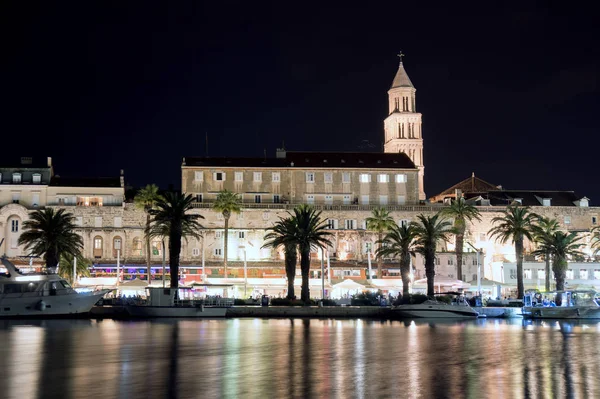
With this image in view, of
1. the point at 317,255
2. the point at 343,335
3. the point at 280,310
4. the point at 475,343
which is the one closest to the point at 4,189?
the point at 317,255

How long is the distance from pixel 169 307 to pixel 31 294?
39.8 ft

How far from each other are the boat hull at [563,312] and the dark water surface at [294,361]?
Result: 10.8 m

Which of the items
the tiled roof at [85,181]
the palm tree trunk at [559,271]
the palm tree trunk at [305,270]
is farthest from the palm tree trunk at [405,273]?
the tiled roof at [85,181]

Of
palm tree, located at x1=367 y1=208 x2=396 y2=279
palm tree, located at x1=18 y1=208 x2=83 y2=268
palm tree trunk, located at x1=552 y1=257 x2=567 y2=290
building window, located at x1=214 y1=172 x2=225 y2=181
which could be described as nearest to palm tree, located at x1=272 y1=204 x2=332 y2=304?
palm tree, located at x1=18 y1=208 x2=83 y2=268

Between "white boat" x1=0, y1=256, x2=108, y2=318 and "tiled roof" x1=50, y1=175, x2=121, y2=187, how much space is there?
38104mm

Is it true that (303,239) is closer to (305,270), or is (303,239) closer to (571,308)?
(305,270)

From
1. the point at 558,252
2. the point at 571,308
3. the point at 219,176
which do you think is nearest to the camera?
the point at 571,308

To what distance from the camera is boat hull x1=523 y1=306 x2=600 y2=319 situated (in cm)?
7575

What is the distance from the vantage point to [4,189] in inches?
4188

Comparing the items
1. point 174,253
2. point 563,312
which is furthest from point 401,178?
point 174,253

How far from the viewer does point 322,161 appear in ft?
382

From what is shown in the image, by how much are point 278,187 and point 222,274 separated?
18.8 meters

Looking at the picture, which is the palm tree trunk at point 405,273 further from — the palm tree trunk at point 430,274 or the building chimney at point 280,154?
the building chimney at point 280,154

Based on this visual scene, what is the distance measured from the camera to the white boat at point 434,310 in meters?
74.2
